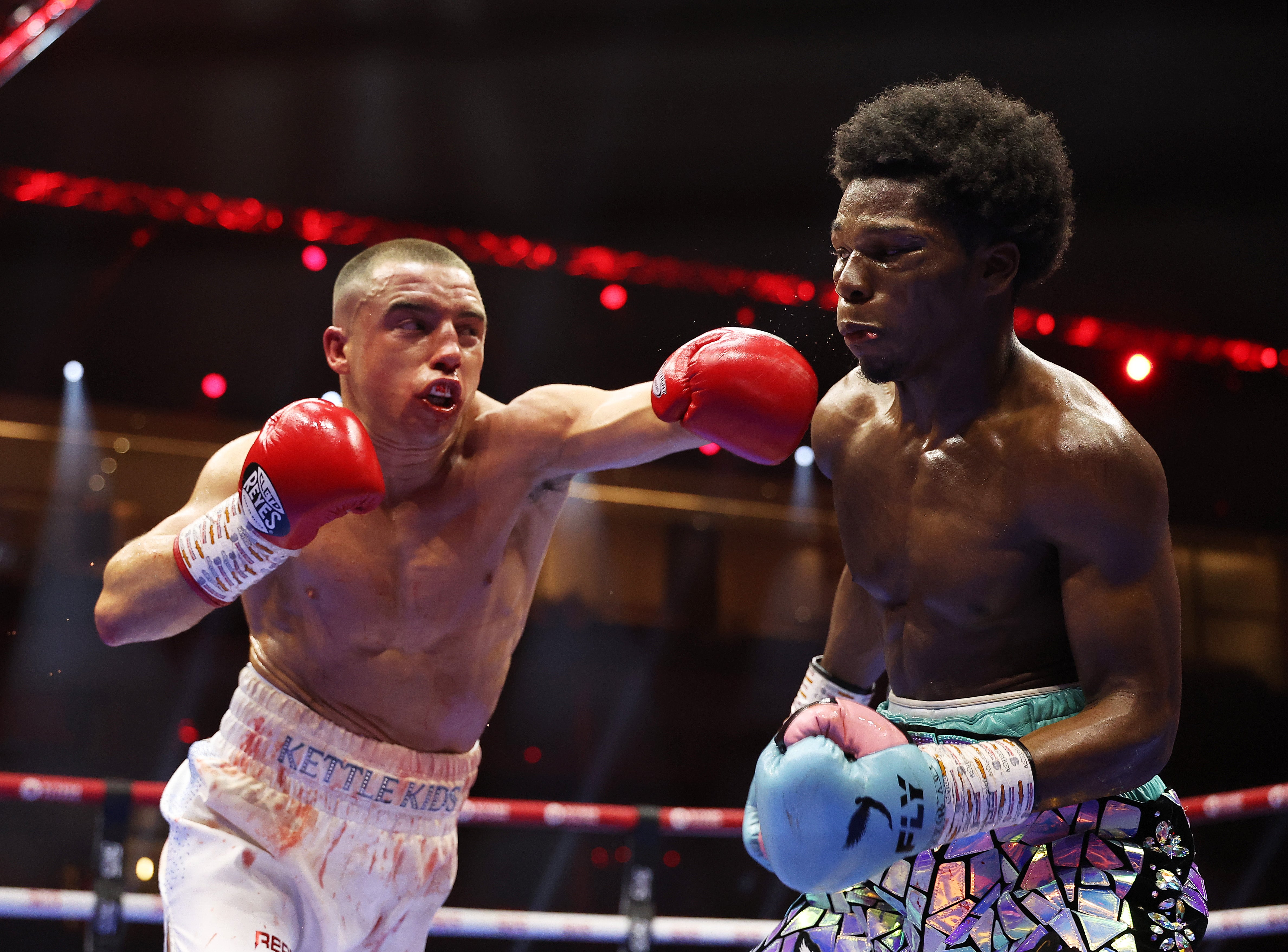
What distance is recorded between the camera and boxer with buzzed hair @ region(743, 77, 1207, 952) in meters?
1.22

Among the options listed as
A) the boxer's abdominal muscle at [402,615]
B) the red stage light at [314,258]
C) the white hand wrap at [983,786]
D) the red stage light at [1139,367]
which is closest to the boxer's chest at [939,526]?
the white hand wrap at [983,786]

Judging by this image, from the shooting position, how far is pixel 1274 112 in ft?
14.1

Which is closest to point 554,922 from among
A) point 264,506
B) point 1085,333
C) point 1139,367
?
point 264,506

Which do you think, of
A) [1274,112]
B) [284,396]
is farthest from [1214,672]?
[284,396]

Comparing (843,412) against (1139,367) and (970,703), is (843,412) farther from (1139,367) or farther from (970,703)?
(1139,367)

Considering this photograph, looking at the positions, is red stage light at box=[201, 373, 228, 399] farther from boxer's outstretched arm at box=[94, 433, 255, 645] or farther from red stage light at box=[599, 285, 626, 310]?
boxer's outstretched arm at box=[94, 433, 255, 645]

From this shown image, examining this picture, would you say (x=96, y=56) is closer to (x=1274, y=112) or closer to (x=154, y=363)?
(x=154, y=363)

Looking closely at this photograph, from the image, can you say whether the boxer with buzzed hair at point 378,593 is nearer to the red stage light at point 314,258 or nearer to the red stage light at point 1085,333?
the red stage light at point 1085,333

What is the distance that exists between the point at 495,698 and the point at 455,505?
0.38m

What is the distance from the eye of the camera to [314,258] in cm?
712

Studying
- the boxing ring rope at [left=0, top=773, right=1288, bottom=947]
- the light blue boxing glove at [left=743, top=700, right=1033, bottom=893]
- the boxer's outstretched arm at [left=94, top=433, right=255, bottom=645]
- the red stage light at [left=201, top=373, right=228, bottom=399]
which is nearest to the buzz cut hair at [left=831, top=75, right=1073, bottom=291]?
the light blue boxing glove at [left=743, top=700, right=1033, bottom=893]

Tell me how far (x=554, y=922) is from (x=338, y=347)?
1505 mm

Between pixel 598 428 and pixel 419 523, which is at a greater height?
pixel 598 428

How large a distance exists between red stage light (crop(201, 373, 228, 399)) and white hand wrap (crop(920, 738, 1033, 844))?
6.86 m
